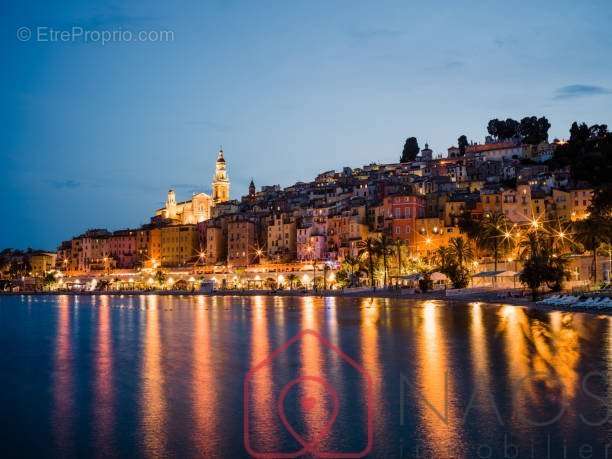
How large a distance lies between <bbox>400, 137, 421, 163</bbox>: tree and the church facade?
4842 cm

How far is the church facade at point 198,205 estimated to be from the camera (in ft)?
539

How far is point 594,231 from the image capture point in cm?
5103

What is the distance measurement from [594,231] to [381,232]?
52.4 meters

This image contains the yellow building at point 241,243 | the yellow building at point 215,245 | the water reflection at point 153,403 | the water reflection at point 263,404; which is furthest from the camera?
the yellow building at point 215,245

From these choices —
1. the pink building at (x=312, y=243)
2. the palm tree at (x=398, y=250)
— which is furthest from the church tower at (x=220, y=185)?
the palm tree at (x=398, y=250)

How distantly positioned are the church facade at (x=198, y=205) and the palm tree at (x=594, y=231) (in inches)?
4432

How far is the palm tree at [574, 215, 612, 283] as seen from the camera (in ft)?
166

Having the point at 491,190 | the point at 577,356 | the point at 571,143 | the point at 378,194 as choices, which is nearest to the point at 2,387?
the point at 577,356

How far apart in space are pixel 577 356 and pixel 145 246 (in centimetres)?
13062

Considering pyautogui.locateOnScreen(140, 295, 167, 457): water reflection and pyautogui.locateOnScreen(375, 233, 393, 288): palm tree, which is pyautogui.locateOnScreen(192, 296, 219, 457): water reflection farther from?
pyautogui.locateOnScreen(375, 233, 393, 288): palm tree

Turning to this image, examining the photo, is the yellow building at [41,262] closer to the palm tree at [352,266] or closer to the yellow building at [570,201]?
the palm tree at [352,266]

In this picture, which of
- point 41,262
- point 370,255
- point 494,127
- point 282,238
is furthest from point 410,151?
point 41,262

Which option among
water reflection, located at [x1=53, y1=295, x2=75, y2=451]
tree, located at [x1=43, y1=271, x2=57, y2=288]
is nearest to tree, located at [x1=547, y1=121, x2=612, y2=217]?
water reflection, located at [x1=53, y1=295, x2=75, y2=451]

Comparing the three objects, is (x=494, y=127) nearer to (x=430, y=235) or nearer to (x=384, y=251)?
(x=430, y=235)
